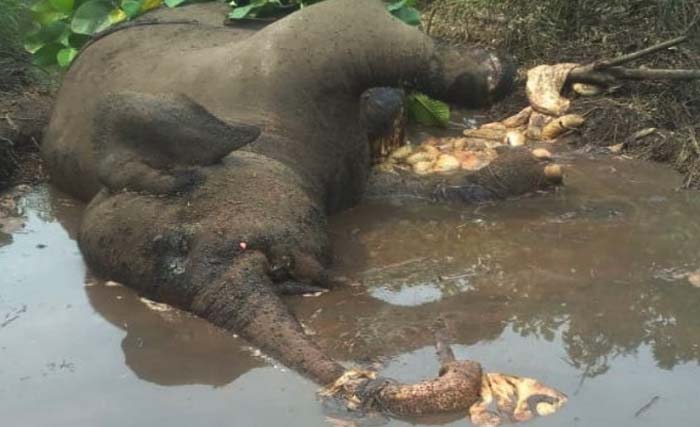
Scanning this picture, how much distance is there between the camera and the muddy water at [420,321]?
330 cm

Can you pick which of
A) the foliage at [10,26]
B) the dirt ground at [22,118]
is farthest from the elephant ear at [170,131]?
the foliage at [10,26]

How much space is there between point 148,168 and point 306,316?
0.84 m

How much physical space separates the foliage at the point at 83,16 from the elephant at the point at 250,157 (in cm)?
30

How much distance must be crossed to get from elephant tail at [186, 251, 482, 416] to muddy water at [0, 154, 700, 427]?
0.16 ft

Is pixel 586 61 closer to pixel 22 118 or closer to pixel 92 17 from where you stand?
pixel 92 17

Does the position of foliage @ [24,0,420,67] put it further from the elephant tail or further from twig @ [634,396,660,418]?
twig @ [634,396,660,418]

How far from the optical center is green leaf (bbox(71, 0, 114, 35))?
6.50m

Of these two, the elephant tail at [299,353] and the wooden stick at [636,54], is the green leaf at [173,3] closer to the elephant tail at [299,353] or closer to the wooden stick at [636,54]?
the wooden stick at [636,54]

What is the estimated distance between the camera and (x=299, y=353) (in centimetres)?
344

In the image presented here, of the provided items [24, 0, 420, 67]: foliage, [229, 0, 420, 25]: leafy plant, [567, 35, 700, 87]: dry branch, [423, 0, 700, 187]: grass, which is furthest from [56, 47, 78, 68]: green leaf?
[567, 35, 700, 87]: dry branch

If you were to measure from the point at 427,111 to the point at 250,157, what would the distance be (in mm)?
2181

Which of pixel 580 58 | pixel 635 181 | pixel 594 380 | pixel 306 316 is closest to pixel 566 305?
pixel 594 380

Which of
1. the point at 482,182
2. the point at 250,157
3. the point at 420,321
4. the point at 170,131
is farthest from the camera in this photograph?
the point at 482,182

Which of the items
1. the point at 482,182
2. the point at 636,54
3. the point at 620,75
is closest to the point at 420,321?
the point at 482,182
